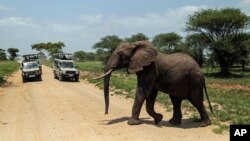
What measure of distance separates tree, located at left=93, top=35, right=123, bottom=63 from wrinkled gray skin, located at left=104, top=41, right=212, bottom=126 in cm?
4961

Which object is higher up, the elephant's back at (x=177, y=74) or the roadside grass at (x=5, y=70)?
Answer: the elephant's back at (x=177, y=74)

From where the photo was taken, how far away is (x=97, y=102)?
1958 cm

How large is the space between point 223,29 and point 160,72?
139 feet

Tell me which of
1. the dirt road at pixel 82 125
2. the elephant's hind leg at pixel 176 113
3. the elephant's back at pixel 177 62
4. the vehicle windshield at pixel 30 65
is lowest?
the dirt road at pixel 82 125

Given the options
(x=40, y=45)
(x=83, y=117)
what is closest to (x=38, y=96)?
(x=83, y=117)

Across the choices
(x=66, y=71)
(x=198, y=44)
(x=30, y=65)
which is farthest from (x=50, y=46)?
(x=66, y=71)

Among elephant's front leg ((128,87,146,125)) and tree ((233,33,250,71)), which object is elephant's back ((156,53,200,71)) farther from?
tree ((233,33,250,71))

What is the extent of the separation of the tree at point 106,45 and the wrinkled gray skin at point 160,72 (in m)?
49.6

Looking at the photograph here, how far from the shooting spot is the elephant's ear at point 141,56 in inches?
481

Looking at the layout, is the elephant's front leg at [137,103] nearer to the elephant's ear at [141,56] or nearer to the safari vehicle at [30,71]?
the elephant's ear at [141,56]

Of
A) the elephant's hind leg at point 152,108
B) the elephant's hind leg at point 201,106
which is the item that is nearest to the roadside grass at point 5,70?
the elephant's hind leg at point 152,108

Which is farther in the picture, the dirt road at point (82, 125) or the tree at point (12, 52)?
the tree at point (12, 52)

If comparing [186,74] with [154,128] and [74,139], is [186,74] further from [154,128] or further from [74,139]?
[74,139]

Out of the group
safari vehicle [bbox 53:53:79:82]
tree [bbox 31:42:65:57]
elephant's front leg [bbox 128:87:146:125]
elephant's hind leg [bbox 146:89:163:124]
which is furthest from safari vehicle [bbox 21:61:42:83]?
tree [bbox 31:42:65:57]
